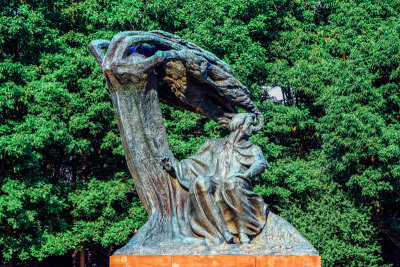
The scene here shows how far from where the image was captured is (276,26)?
17.8m

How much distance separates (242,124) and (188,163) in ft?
3.22

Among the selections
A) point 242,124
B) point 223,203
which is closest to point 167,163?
point 223,203

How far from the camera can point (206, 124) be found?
14547 mm

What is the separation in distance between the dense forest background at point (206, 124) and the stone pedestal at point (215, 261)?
6934 mm

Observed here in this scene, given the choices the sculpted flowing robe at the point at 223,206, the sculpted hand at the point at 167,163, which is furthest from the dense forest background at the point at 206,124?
the sculpted flowing robe at the point at 223,206

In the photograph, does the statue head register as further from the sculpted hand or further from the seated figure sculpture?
the sculpted hand

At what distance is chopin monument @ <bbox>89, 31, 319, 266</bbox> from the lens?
20.8 feet

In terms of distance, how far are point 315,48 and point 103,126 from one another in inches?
283

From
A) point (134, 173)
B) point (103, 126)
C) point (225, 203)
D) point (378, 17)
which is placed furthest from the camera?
point (378, 17)

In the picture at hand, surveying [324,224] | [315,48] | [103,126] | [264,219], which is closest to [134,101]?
[264,219]

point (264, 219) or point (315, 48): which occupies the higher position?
point (315, 48)

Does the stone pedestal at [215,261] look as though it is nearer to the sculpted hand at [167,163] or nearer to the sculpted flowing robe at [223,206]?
the sculpted flowing robe at [223,206]

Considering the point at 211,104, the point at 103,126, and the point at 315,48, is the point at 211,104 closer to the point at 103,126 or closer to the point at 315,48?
the point at 103,126

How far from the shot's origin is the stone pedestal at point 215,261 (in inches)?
236
